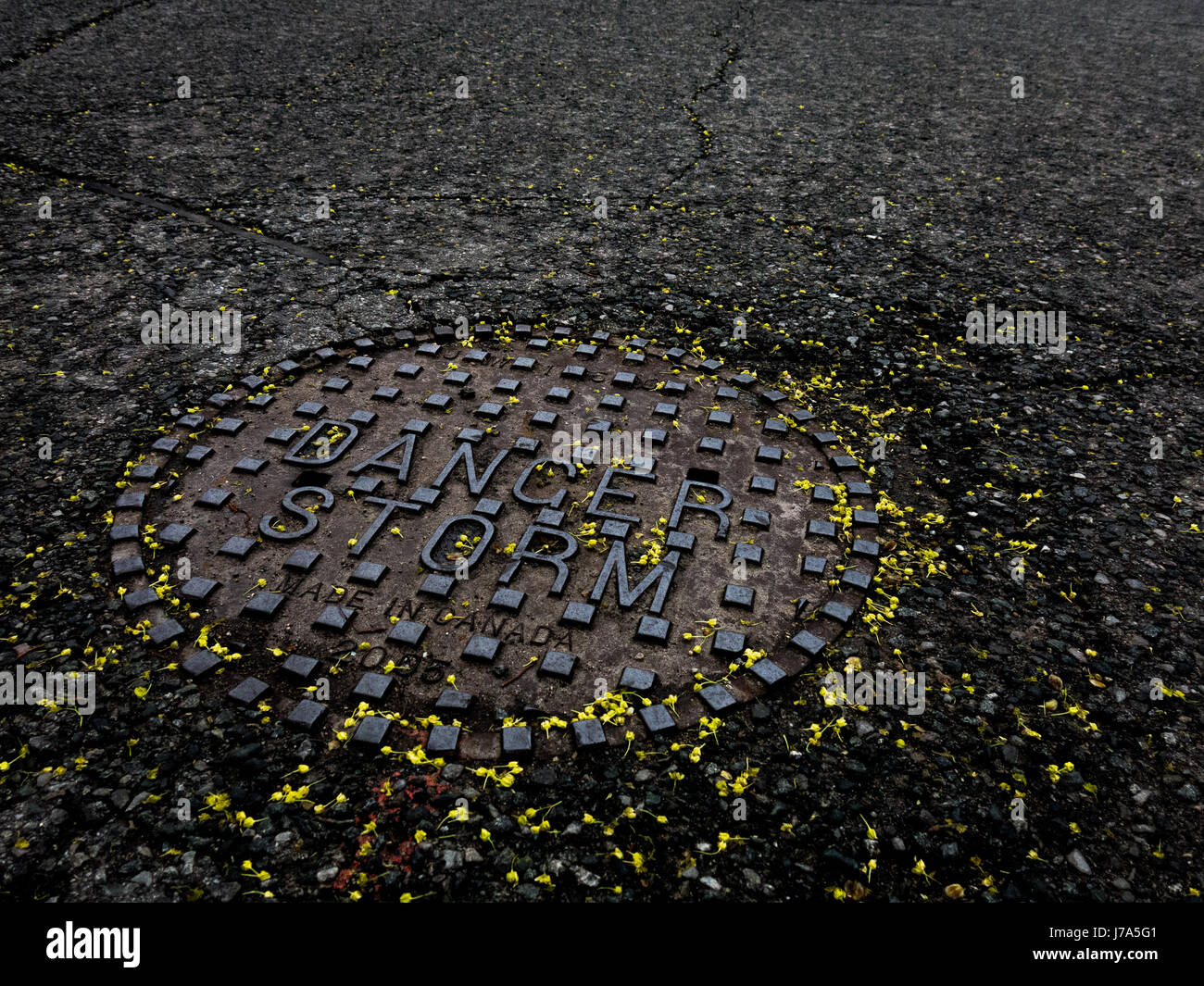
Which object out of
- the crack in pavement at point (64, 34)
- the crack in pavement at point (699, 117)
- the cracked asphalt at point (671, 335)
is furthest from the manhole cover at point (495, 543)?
the crack in pavement at point (64, 34)

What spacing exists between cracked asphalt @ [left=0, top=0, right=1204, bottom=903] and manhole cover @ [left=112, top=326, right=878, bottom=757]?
0.47ft

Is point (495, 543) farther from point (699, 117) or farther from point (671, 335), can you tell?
point (699, 117)

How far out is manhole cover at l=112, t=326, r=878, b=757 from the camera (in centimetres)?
228

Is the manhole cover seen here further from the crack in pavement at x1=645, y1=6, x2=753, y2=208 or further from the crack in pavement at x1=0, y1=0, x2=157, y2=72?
the crack in pavement at x1=0, y1=0, x2=157, y2=72

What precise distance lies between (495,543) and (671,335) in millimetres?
1773

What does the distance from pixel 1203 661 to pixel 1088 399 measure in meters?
1.62

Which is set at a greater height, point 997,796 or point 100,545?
point 100,545

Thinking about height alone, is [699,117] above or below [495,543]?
above

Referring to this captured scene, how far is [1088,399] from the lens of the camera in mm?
3592

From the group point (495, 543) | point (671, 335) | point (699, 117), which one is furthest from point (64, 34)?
point (495, 543)

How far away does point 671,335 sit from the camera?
393cm

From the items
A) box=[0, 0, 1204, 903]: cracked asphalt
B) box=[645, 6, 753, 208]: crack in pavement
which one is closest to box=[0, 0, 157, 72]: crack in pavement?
box=[0, 0, 1204, 903]: cracked asphalt

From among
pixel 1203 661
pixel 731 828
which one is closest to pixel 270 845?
pixel 731 828

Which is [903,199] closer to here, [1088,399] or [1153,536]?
[1088,399]
